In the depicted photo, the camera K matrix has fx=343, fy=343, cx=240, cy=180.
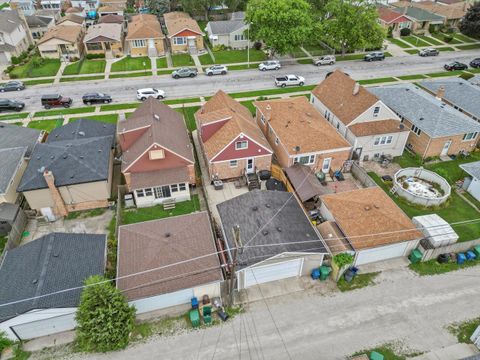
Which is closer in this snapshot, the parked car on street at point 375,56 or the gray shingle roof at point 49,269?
the gray shingle roof at point 49,269

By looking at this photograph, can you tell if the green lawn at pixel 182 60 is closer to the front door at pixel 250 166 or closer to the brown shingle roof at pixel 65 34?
the brown shingle roof at pixel 65 34

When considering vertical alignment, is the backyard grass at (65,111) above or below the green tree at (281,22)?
below

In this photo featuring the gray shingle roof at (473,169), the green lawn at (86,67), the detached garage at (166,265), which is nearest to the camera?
the detached garage at (166,265)

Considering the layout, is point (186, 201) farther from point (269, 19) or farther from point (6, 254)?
point (269, 19)

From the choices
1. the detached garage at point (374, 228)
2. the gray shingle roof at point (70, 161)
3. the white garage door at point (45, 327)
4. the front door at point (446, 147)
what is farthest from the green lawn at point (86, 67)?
the front door at point (446, 147)

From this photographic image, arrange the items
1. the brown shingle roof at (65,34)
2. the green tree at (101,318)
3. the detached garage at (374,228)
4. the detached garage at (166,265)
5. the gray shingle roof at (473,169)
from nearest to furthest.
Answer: the green tree at (101,318), the detached garage at (166,265), the detached garage at (374,228), the gray shingle roof at (473,169), the brown shingle roof at (65,34)

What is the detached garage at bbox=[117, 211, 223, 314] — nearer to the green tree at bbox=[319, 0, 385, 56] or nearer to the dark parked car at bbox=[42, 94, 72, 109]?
the dark parked car at bbox=[42, 94, 72, 109]

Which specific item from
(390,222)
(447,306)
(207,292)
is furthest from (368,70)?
(207,292)
